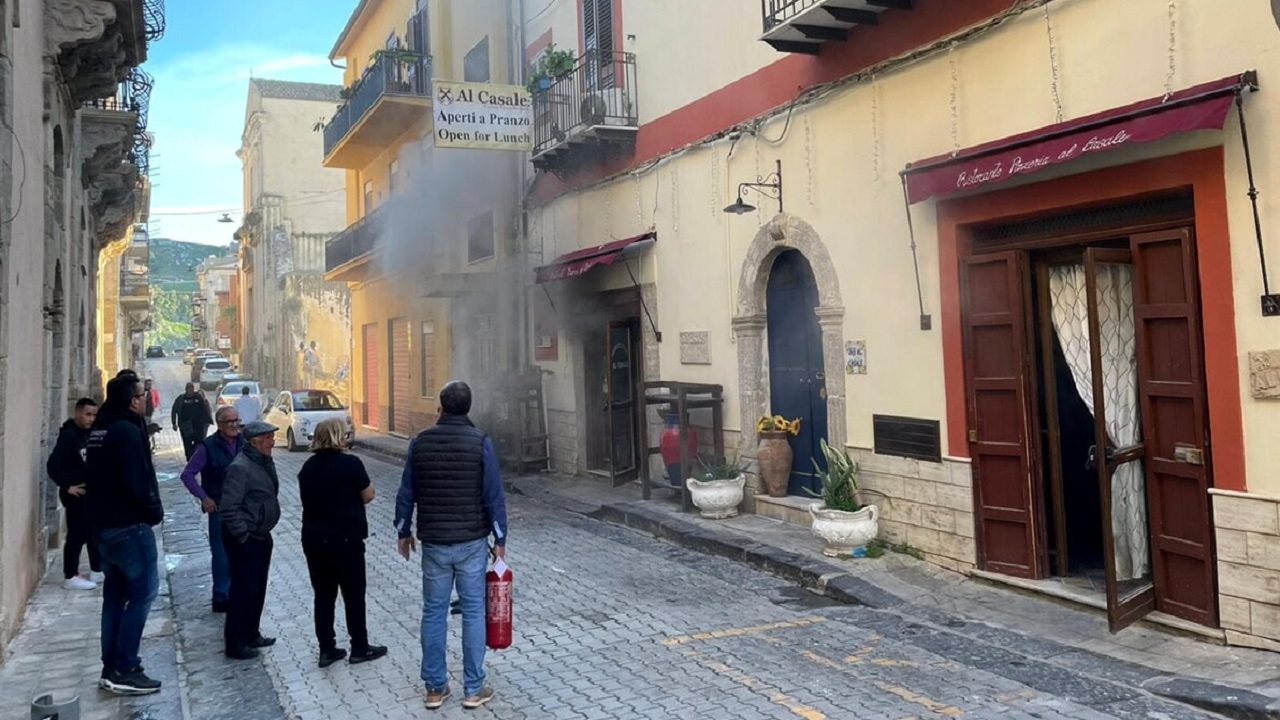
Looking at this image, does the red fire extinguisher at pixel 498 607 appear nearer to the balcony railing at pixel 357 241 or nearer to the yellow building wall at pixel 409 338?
the yellow building wall at pixel 409 338

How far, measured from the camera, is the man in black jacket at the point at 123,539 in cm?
516

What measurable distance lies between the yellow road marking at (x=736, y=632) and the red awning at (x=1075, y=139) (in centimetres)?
335

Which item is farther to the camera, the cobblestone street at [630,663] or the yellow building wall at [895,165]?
the yellow building wall at [895,165]

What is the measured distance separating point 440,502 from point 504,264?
36.4 feet

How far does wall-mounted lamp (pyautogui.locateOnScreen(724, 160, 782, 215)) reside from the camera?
9.29m

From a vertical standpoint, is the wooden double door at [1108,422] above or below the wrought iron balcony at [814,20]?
below

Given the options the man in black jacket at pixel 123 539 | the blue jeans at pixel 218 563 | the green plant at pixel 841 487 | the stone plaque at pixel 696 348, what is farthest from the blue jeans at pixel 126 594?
the stone plaque at pixel 696 348

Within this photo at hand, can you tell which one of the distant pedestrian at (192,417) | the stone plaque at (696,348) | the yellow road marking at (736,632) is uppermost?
the stone plaque at (696,348)

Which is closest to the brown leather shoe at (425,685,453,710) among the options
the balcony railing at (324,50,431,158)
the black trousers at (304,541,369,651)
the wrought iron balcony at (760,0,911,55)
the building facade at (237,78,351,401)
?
the black trousers at (304,541,369,651)

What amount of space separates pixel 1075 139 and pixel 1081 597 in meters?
3.13

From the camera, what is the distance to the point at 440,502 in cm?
482

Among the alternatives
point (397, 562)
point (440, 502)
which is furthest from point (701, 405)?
point (440, 502)

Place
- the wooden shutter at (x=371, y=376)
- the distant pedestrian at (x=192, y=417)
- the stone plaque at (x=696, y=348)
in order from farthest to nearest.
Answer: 1. the wooden shutter at (x=371, y=376)
2. the distant pedestrian at (x=192, y=417)
3. the stone plaque at (x=696, y=348)

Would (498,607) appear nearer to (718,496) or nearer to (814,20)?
(718,496)
